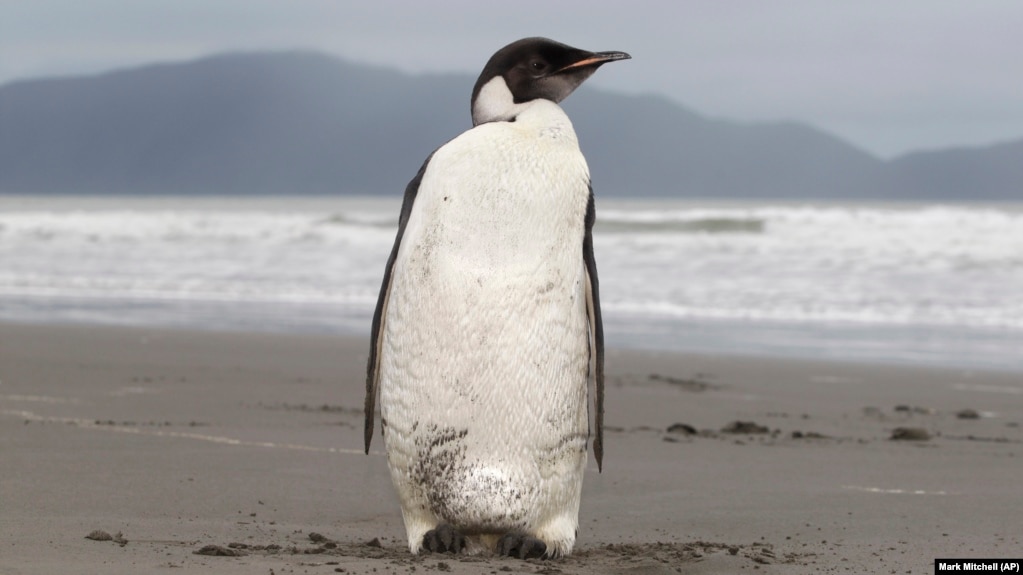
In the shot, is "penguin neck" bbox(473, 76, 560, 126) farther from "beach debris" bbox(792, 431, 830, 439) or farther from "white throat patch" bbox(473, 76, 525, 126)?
"beach debris" bbox(792, 431, 830, 439)

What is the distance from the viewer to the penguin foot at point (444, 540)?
351 centimetres

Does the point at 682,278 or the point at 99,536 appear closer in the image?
the point at 99,536

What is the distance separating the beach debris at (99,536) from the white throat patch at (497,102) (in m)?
1.52

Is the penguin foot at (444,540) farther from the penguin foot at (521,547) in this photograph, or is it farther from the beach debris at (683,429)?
the beach debris at (683,429)

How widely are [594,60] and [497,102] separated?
0.29 metres

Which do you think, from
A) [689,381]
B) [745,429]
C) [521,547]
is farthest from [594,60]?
[689,381]

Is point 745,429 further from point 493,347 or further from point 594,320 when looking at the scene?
point 493,347

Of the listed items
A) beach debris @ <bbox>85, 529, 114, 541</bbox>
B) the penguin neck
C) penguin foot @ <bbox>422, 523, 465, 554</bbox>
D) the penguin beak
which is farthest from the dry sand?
the penguin beak

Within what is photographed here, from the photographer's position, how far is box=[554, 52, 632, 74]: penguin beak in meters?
3.69

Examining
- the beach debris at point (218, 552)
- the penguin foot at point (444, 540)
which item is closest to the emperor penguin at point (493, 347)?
the penguin foot at point (444, 540)

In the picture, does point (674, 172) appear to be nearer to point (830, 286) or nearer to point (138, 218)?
point (138, 218)

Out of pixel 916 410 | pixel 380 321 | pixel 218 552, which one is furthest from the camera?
pixel 916 410

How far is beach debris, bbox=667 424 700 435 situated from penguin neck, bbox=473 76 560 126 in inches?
126

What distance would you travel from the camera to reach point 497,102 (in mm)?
3721
